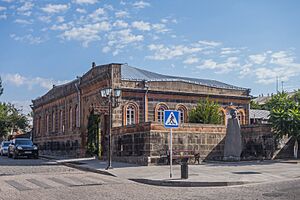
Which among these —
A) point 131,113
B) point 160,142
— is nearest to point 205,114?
point 131,113

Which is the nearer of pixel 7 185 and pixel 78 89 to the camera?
pixel 7 185

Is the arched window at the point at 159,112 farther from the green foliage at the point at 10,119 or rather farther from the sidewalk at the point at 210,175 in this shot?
the green foliage at the point at 10,119

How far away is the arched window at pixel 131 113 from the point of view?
31078 millimetres

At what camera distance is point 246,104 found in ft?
125

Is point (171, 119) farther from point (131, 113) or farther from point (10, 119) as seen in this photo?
point (10, 119)

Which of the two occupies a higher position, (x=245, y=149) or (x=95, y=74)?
(x=95, y=74)

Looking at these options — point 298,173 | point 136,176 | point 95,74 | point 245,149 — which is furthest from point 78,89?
point 298,173

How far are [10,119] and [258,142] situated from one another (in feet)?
165

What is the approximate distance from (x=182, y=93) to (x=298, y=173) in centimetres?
1787

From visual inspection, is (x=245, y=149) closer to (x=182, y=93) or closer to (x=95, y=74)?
(x=182, y=93)

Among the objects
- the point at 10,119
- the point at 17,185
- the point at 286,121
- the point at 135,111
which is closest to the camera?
the point at 17,185

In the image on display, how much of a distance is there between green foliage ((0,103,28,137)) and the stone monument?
160 ft

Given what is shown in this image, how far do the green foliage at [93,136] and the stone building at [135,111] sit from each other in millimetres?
375

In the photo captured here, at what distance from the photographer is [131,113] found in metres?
31.4
